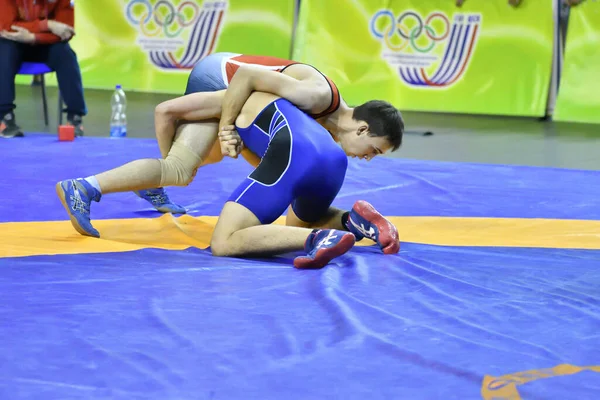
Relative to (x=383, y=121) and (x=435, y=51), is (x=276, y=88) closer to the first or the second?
(x=383, y=121)

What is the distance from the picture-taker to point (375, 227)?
3227mm

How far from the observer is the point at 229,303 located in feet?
8.18

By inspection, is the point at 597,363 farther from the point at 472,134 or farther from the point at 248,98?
the point at 472,134

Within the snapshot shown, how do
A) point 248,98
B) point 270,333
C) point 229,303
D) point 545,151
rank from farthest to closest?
point 545,151, point 248,98, point 229,303, point 270,333

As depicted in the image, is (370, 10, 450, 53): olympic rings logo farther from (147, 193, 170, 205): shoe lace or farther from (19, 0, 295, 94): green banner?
(147, 193, 170, 205): shoe lace

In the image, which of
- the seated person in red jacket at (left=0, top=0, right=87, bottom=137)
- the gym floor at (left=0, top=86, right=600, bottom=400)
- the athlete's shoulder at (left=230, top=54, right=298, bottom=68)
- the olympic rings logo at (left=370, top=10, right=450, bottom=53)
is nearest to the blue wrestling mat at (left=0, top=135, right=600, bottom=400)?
the gym floor at (left=0, top=86, right=600, bottom=400)

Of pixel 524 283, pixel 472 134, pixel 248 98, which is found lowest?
pixel 472 134

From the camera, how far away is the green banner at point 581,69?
812cm

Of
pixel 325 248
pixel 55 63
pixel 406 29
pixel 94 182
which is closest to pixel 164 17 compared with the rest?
pixel 406 29

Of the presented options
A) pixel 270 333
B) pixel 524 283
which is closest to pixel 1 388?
pixel 270 333

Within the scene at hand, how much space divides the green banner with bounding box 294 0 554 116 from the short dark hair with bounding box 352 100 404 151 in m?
5.42

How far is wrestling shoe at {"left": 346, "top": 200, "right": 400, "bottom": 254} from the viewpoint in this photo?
3.19 meters

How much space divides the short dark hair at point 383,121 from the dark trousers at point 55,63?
368cm

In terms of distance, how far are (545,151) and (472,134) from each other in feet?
3.35
